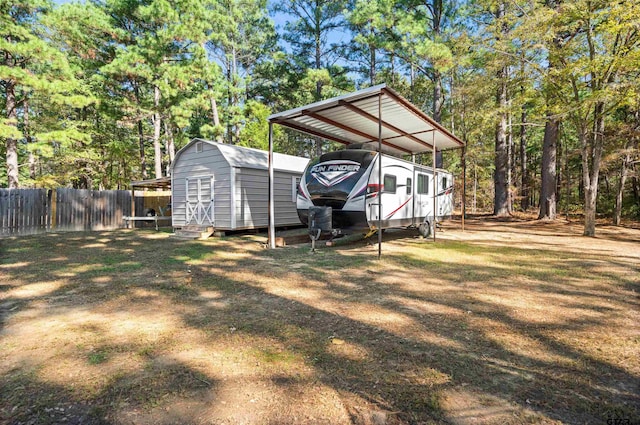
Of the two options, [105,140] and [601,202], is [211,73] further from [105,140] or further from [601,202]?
[601,202]

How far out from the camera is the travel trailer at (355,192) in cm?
758

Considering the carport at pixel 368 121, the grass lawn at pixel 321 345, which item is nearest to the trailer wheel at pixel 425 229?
the carport at pixel 368 121

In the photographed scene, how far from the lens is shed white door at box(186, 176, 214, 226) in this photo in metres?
11.9

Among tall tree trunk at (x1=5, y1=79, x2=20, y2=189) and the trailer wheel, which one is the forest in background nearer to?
tall tree trunk at (x1=5, y1=79, x2=20, y2=189)

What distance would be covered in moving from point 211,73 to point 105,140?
1155cm

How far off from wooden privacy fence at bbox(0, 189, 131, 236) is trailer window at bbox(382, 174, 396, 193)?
1408cm

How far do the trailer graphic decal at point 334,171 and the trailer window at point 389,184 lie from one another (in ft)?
3.10

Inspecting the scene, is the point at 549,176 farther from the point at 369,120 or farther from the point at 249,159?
the point at 249,159

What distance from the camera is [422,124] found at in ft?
30.0

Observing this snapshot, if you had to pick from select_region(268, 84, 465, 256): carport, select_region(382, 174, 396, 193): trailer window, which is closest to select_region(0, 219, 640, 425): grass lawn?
select_region(382, 174, 396, 193): trailer window

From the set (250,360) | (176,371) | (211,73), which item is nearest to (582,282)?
(250,360)

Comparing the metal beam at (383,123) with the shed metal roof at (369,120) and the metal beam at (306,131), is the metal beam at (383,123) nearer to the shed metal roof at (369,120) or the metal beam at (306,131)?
the shed metal roof at (369,120)

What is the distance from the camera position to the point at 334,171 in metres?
7.97

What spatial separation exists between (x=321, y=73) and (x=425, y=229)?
1349 cm
